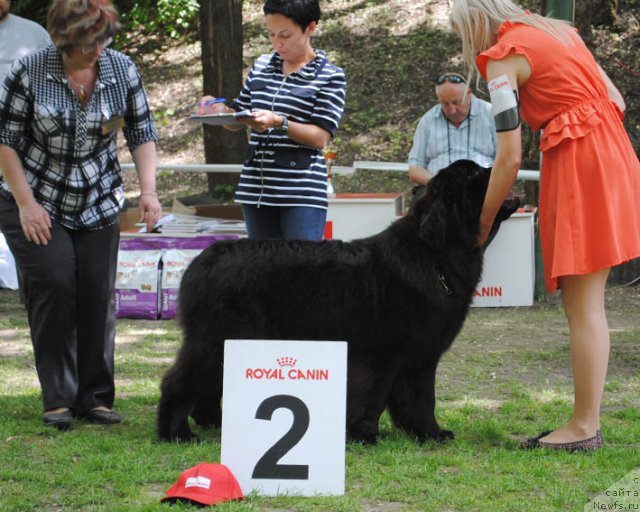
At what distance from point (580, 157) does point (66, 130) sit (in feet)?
7.22

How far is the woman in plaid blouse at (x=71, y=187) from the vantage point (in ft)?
13.0

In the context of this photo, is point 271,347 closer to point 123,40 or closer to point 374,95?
point 374,95

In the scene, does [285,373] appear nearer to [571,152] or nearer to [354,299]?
[354,299]

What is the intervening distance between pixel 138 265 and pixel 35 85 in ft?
12.1

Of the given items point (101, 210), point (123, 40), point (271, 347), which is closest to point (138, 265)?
point (101, 210)

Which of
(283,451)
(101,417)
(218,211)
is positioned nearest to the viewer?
(283,451)

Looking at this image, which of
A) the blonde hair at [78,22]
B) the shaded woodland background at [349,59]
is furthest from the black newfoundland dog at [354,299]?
the shaded woodland background at [349,59]

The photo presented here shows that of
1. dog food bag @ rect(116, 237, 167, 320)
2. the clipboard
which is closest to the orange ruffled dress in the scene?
the clipboard

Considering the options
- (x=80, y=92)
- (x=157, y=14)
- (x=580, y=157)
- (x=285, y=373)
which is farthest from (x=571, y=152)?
(x=157, y=14)

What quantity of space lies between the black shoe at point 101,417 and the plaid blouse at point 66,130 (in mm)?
892

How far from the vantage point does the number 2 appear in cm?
317

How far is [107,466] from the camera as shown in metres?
3.50

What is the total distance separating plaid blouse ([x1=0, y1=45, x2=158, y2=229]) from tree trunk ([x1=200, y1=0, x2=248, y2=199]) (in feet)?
19.3

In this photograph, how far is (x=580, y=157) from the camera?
3598 mm
